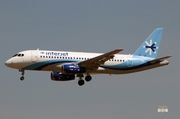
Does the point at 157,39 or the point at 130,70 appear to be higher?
the point at 157,39

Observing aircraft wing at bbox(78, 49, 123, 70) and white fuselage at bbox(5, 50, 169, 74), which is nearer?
white fuselage at bbox(5, 50, 169, 74)

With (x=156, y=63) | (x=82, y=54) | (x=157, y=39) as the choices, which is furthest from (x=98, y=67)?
(x=157, y=39)

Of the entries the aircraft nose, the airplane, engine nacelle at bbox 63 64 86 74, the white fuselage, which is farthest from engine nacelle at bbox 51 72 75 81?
the aircraft nose

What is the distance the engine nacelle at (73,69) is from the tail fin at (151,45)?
11.2 metres

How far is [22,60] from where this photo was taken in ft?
228

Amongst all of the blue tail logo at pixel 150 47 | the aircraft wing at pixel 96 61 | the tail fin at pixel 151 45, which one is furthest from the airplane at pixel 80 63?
the blue tail logo at pixel 150 47

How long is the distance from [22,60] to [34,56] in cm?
181

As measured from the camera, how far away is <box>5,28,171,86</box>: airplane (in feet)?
228

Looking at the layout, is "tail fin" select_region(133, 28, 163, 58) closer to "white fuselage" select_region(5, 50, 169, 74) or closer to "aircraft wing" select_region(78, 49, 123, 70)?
"white fuselage" select_region(5, 50, 169, 74)

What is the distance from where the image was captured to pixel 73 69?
7006 centimetres

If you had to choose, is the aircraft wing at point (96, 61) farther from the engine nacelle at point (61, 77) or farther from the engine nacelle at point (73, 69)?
the engine nacelle at point (61, 77)

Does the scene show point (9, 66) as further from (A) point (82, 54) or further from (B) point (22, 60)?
(A) point (82, 54)

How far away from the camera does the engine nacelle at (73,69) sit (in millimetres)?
69438

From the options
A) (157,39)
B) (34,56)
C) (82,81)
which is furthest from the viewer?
(157,39)
